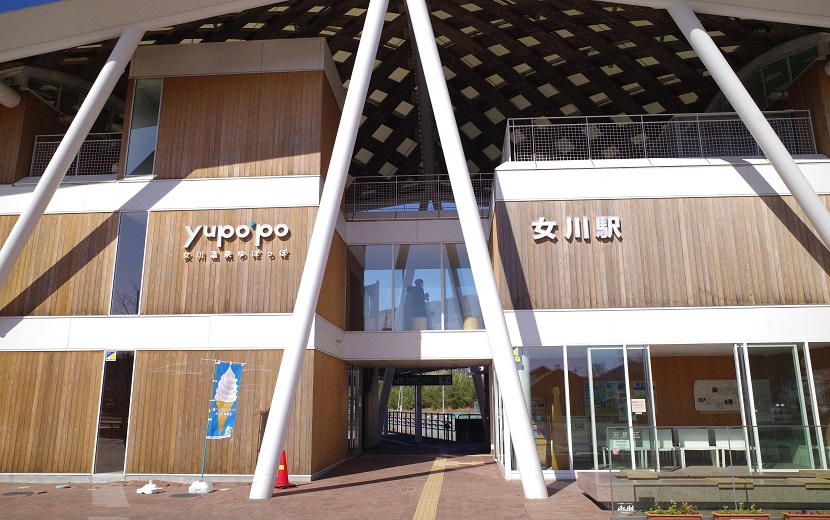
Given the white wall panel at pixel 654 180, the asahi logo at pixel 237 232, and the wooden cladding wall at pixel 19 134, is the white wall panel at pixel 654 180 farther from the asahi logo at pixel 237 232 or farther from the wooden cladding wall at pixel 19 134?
the wooden cladding wall at pixel 19 134

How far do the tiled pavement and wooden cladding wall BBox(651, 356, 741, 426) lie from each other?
16.0 ft

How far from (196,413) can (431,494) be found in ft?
19.0

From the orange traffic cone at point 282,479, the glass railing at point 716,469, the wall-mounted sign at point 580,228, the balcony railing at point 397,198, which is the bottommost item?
the orange traffic cone at point 282,479

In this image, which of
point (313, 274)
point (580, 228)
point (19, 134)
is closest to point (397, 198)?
point (580, 228)

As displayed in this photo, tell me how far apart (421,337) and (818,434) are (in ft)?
32.0

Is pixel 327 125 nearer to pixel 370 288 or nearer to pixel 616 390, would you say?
pixel 370 288

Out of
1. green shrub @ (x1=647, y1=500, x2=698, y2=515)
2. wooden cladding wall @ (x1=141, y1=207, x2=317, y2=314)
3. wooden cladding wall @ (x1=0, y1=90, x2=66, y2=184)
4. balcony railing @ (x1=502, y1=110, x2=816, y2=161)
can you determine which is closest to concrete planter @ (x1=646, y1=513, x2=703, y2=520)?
green shrub @ (x1=647, y1=500, x2=698, y2=515)

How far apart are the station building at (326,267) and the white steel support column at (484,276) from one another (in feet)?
0.51

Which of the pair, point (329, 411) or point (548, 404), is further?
point (329, 411)

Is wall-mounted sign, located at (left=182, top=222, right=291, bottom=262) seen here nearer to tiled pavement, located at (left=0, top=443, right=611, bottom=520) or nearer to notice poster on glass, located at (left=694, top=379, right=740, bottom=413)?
tiled pavement, located at (left=0, top=443, right=611, bottom=520)

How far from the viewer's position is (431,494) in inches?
450

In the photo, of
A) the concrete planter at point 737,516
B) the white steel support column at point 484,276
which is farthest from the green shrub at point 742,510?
the white steel support column at point 484,276

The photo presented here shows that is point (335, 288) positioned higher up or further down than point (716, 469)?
higher up

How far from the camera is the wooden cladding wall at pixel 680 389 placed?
15.9 metres
